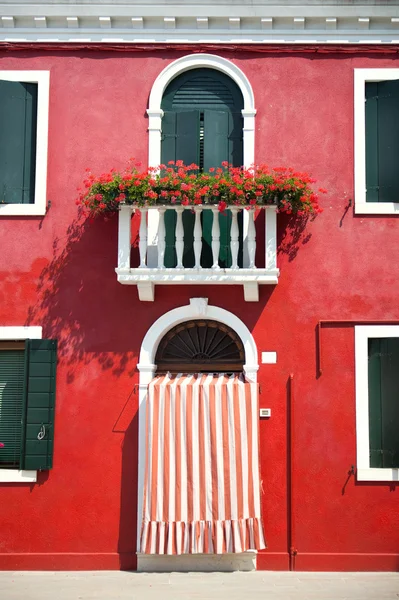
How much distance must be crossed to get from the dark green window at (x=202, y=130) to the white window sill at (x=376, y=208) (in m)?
1.64

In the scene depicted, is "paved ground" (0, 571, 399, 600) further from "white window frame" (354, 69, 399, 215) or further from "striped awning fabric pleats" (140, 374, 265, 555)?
"white window frame" (354, 69, 399, 215)

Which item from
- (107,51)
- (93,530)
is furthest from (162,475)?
(107,51)

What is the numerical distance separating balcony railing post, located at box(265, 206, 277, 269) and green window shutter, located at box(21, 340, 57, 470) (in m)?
3.05

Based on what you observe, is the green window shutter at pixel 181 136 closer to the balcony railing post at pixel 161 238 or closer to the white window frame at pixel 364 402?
the balcony railing post at pixel 161 238

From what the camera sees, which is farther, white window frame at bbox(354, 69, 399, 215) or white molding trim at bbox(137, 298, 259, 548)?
white window frame at bbox(354, 69, 399, 215)

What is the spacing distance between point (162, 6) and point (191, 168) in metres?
2.48

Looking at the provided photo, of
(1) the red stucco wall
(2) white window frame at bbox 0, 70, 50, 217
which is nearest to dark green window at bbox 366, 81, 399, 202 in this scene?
(1) the red stucco wall

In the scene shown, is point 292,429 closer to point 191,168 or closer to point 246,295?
point 246,295

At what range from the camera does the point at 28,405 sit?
29.8 ft

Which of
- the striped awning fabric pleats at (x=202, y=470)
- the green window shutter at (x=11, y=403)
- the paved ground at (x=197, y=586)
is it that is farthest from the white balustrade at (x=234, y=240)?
the paved ground at (x=197, y=586)

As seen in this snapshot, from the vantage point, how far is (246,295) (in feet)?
30.2

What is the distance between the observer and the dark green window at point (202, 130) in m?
9.45

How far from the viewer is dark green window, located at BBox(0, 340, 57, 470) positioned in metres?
8.98

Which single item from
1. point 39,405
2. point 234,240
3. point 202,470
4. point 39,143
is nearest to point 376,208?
point 234,240
